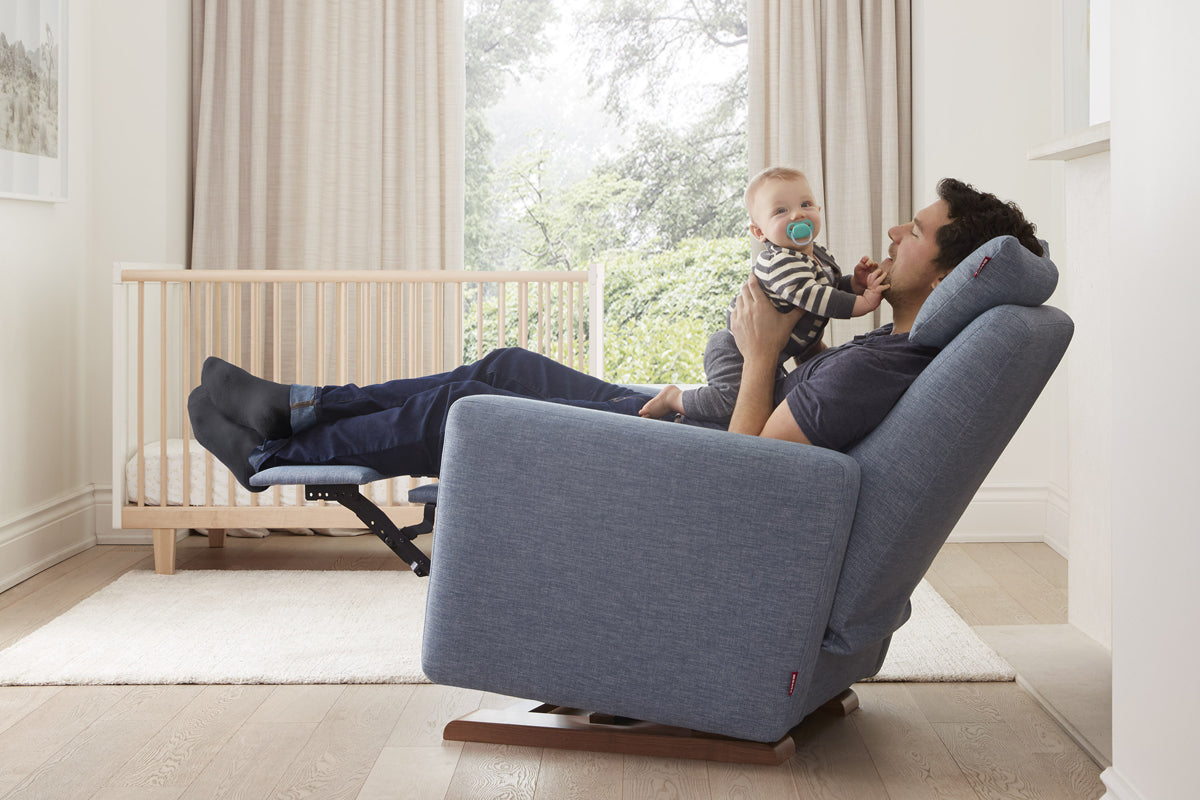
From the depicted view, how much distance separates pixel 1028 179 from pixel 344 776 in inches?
121

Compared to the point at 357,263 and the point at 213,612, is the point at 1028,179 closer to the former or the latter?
the point at 357,263

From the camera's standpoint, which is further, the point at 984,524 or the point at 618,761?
the point at 984,524

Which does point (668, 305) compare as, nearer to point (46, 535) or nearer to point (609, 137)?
point (609, 137)

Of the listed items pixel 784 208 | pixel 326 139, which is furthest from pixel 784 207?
pixel 326 139

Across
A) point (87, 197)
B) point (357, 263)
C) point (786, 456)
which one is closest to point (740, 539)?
point (786, 456)

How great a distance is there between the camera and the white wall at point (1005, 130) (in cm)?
Answer: 375

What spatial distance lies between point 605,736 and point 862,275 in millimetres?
975

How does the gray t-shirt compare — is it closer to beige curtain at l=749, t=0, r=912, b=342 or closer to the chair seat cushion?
the chair seat cushion

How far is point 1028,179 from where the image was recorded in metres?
3.76

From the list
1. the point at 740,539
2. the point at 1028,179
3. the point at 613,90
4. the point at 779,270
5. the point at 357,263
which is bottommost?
the point at 740,539

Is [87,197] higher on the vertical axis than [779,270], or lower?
higher

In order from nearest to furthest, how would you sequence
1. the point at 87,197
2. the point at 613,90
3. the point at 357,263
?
the point at 87,197
the point at 357,263
the point at 613,90

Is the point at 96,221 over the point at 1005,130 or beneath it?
beneath

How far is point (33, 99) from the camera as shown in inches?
129
